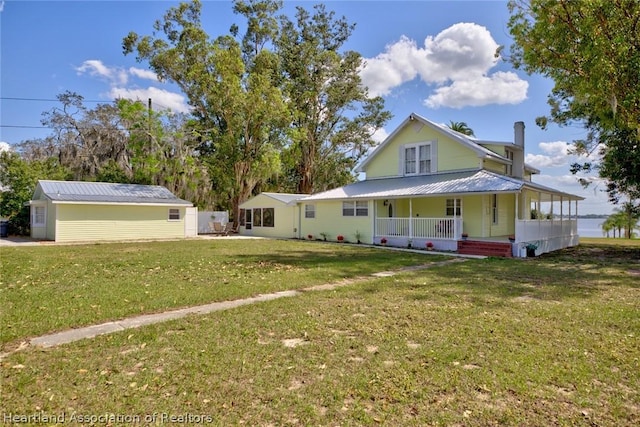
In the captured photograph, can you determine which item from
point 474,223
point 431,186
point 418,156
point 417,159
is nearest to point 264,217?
point 417,159

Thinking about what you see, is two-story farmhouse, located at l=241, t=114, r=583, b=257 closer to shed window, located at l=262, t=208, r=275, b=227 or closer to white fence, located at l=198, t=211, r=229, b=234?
shed window, located at l=262, t=208, r=275, b=227

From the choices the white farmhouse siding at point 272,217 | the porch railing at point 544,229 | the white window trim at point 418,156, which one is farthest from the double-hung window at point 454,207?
the white farmhouse siding at point 272,217

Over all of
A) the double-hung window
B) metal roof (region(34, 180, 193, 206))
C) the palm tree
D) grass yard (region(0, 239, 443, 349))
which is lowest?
grass yard (region(0, 239, 443, 349))

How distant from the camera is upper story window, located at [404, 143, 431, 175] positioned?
66.2 feet

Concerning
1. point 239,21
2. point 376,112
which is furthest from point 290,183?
point 239,21

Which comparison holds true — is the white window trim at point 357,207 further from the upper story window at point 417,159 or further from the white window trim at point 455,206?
the white window trim at point 455,206

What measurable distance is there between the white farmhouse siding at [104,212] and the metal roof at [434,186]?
8552 millimetres

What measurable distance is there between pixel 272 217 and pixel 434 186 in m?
11.9

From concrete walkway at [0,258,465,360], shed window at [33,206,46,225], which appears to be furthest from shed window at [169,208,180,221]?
concrete walkway at [0,258,465,360]

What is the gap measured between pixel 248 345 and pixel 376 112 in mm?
33651

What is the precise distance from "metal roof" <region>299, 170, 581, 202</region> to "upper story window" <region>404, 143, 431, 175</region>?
0.52 metres

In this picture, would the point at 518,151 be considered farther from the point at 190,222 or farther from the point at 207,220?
the point at 207,220

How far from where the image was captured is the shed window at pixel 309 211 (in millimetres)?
22778

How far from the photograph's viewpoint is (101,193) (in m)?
21.5
